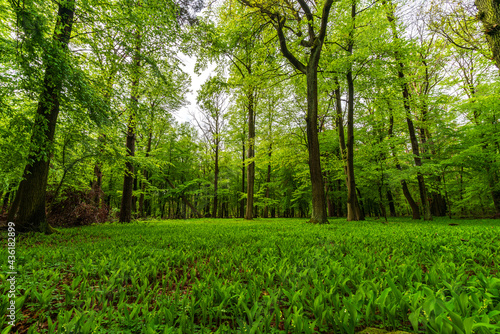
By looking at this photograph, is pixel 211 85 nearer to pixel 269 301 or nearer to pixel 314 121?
pixel 314 121

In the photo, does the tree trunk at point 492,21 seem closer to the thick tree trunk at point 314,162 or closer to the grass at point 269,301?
the grass at point 269,301

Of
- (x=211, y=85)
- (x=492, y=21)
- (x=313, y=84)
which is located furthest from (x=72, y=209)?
(x=492, y=21)

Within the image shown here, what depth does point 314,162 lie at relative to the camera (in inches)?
360

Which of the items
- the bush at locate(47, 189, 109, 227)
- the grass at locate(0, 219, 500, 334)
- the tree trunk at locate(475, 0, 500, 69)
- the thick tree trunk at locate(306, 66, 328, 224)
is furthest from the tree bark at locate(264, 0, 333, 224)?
the bush at locate(47, 189, 109, 227)

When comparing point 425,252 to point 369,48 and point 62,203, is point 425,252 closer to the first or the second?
point 369,48

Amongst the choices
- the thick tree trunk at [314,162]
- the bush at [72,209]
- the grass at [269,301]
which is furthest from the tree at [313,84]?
the bush at [72,209]

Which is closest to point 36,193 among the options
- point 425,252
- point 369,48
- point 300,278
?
point 300,278

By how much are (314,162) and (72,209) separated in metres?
11.3

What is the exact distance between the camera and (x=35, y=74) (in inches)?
177

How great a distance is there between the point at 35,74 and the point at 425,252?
26.8ft

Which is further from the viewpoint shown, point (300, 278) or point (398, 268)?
point (398, 268)

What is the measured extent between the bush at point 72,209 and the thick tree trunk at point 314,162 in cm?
1078

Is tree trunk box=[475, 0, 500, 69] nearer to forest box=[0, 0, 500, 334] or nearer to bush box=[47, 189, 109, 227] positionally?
forest box=[0, 0, 500, 334]

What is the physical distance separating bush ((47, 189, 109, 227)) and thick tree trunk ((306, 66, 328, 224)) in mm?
10779
